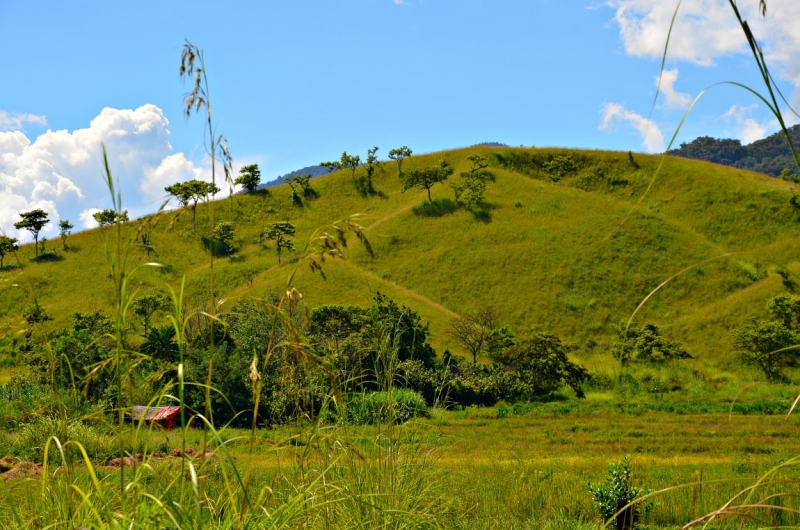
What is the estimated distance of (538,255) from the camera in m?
51.4

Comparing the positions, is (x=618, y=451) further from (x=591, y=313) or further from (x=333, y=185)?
(x=333, y=185)

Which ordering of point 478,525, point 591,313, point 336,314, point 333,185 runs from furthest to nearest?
point 333,185
point 591,313
point 336,314
point 478,525

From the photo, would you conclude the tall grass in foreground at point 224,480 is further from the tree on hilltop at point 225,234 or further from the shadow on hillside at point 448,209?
the shadow on hillside at point 448,209

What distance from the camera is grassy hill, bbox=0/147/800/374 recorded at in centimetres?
4431

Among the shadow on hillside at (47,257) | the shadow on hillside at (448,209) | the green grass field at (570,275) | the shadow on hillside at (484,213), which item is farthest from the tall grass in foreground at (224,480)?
the shadow on hillside at (47,257)

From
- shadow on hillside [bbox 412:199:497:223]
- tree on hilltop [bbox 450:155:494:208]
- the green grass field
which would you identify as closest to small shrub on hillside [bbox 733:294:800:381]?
the green grass field

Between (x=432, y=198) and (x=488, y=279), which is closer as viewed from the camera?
(x=488, y=279)

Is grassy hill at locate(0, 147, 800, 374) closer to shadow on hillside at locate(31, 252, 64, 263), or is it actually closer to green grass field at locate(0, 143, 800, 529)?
green grass field at locate(0, 143, 800, 529)

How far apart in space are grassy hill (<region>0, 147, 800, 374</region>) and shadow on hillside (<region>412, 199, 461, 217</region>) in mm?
161

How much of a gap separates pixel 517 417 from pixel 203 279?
31.1 metres

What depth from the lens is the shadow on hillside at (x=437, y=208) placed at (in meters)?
58.4

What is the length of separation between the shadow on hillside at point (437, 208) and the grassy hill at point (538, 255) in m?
0.16

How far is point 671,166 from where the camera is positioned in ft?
208

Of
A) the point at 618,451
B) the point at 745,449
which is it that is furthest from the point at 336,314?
the point at 745,449
